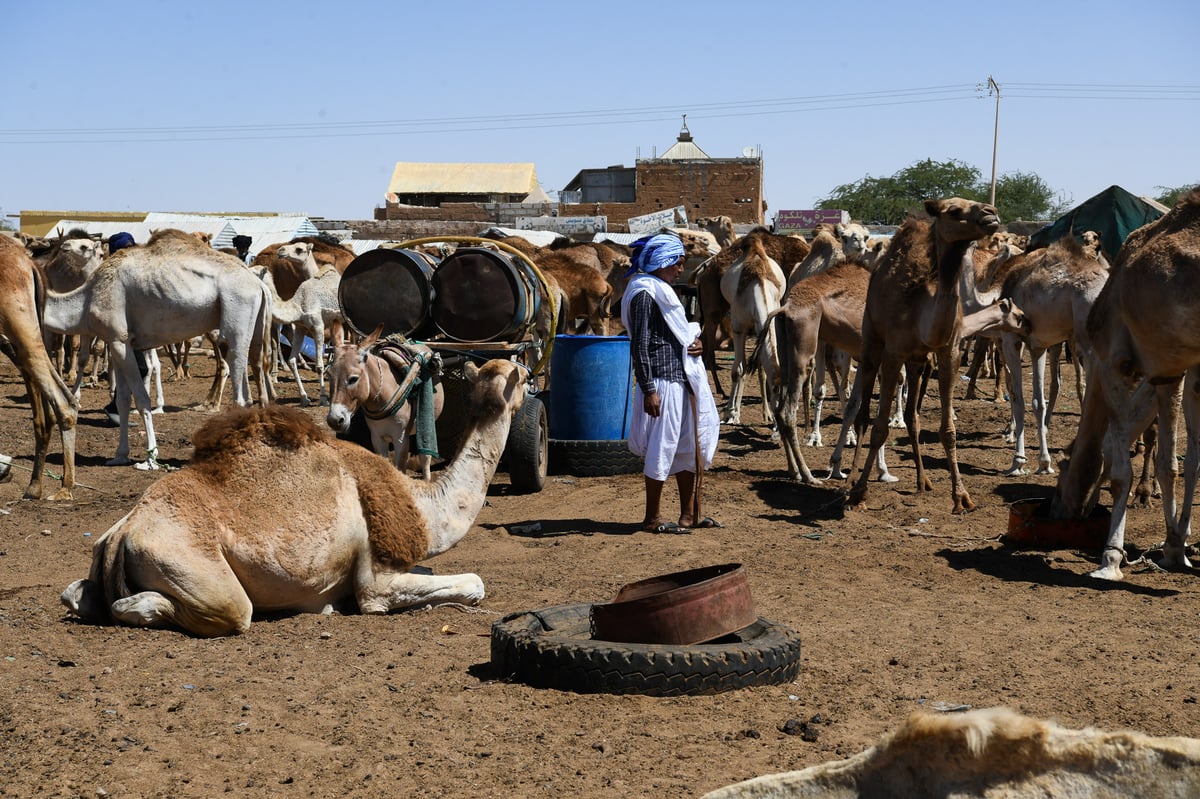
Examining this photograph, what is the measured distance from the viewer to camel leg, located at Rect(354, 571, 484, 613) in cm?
623

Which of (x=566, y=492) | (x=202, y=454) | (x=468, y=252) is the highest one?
(x=468, y=252)

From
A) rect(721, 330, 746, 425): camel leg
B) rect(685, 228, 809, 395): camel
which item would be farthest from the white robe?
rect(685, 228, 809, 395): camel

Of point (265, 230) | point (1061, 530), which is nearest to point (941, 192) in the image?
point (265, 230)

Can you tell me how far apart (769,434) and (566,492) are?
201 inches

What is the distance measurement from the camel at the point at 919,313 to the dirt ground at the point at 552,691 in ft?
4.44

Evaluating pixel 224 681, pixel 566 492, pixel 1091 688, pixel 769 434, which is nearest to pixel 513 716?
pixel 224 681

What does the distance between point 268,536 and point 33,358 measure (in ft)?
18.5

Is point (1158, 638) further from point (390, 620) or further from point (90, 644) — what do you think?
point (90, 644)

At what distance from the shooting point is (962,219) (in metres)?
9.54

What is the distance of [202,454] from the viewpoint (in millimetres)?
6035

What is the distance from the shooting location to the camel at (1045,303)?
1262 cm

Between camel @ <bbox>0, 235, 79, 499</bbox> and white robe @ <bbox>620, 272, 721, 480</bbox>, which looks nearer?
white robe @ <bbox>620, 272, 721, 480</bbox>

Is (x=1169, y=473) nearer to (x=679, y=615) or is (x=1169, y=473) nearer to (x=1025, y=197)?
(x=679, y=615)

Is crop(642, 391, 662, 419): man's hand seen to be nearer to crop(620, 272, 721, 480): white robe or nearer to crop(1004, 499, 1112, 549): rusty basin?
crop(620, 272, 721, 480): white robe
